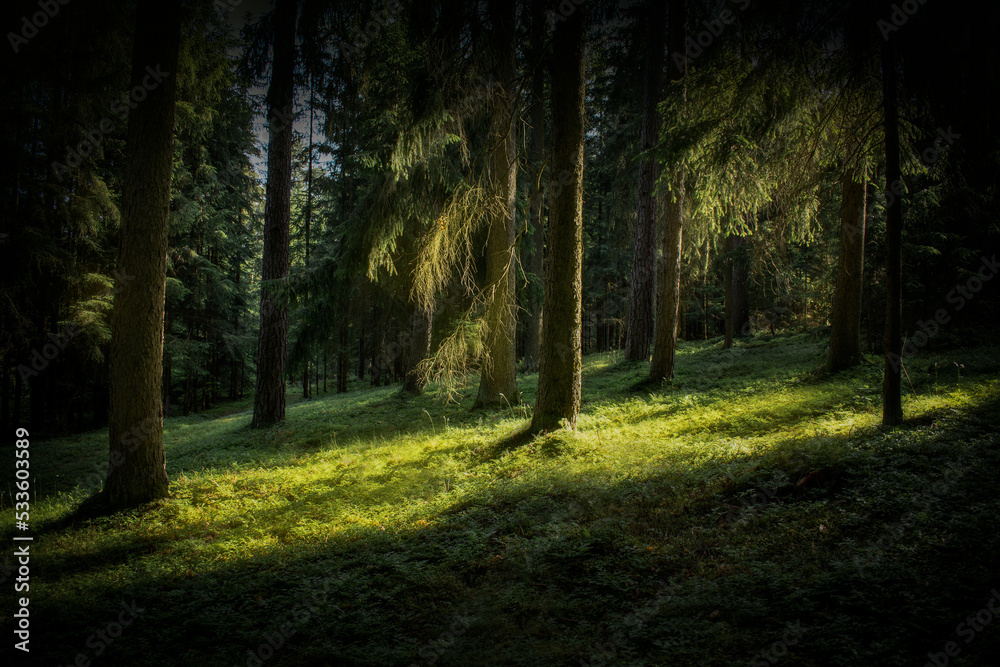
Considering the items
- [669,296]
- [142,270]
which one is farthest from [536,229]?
[142,270]

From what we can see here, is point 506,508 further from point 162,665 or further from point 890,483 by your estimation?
point 890,483

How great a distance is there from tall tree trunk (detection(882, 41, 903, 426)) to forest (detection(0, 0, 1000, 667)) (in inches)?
1.7

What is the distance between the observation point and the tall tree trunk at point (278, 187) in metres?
10.4

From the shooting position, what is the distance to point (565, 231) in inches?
254

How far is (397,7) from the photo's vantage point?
7.66 m

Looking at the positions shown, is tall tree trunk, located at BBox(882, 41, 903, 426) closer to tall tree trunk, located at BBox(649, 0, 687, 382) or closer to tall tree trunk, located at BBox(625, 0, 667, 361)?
tall tree trunk, located at BBox(649, 0, 687, 382)

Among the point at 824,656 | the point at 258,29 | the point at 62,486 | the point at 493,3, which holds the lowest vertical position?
the point at 62,486

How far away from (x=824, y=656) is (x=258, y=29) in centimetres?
1463

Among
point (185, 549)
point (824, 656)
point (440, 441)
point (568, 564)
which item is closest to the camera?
point (824, 656)

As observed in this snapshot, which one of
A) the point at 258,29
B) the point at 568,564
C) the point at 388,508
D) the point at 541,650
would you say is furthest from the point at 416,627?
the point at 258,29

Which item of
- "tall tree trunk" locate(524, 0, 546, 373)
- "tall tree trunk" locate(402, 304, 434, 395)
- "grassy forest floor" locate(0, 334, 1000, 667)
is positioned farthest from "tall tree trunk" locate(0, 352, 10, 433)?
"tall tree trunk" locate(524, 0, 546, 373)

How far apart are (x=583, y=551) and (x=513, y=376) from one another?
5.96 meters

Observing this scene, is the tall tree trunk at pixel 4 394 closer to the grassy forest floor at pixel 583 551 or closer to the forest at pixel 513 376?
the forest at pixel 513 376

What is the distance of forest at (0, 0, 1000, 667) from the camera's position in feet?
10.0
